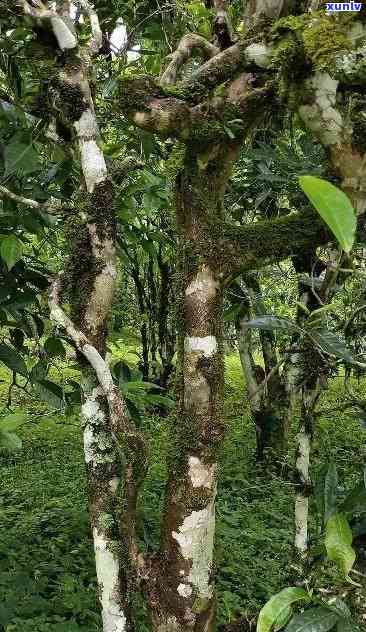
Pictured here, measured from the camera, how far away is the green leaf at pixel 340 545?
1210 millimetres

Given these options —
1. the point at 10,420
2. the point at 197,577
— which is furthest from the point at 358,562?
the point at 10,420

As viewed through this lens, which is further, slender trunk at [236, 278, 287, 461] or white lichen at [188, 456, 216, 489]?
slender trunk at [236, 278, 287, 461]

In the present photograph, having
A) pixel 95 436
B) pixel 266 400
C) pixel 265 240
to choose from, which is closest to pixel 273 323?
pixel 265 240

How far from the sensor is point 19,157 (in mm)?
1867

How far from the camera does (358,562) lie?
56.6 inches

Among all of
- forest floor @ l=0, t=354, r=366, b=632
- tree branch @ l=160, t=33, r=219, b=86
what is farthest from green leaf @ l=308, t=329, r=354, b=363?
tree branch @ l=160, t=33, r=219, b=86

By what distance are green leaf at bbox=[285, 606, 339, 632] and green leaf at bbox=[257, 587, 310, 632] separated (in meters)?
0.03

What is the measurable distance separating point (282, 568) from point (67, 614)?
1358 mm

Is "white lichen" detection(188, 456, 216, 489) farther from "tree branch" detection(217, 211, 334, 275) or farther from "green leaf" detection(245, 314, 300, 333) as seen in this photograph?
"tree branch" detection(217, 211, 334, 275)

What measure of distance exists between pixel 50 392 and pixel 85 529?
245 cm

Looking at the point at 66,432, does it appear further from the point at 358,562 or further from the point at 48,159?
the point at 358,562

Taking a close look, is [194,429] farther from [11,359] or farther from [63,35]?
[63,35]

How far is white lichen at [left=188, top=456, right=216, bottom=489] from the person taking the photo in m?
1.61

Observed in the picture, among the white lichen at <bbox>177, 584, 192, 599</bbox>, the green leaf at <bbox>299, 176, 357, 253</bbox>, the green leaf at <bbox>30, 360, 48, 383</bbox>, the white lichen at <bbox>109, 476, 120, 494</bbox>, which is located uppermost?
the green leaf at <bbox>299, 176, 357, 253</bbox>
